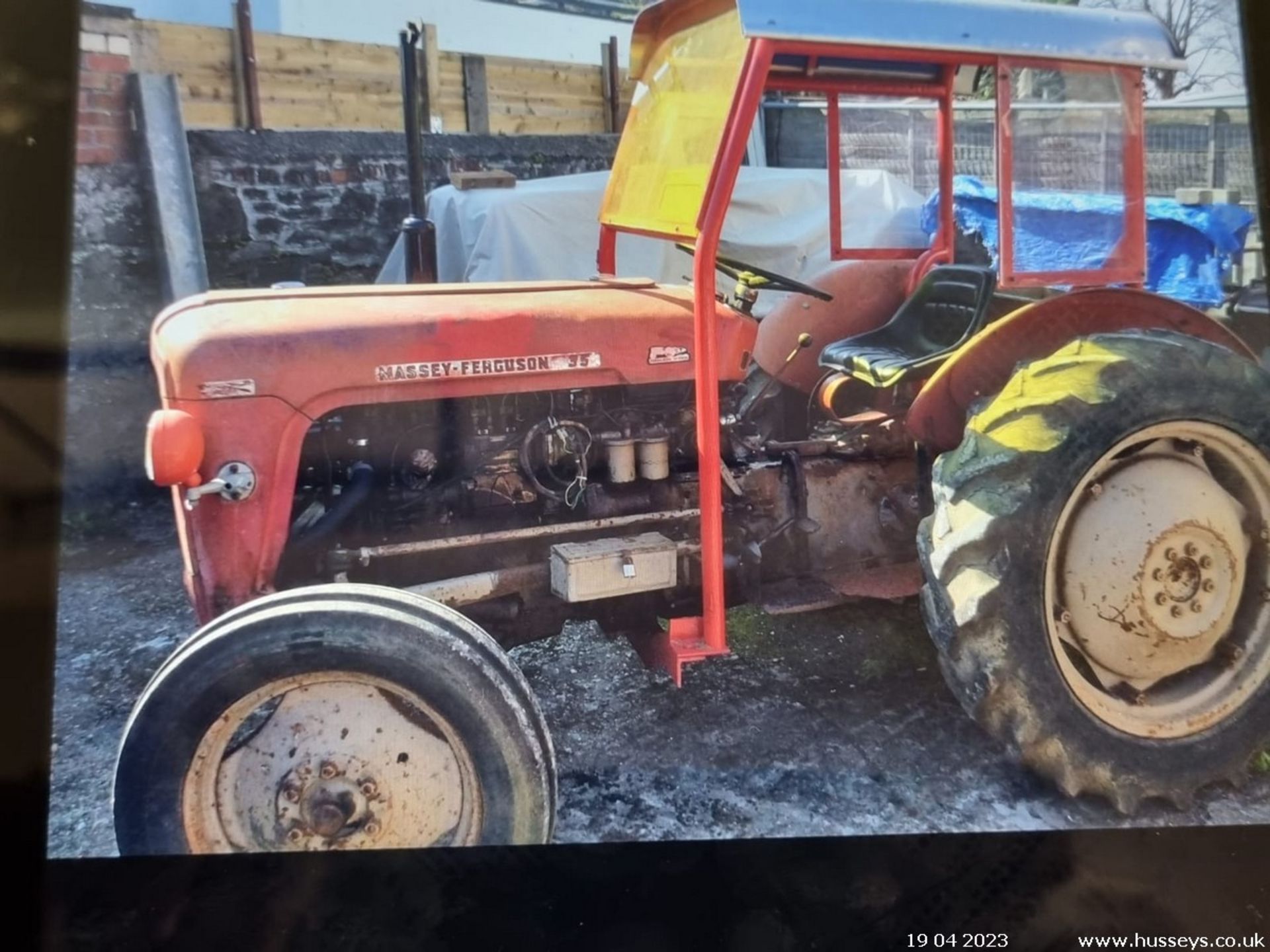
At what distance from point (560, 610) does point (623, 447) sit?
37 centimetres

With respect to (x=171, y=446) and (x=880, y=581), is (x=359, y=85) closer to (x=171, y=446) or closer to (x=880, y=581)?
(x=171, y=446)

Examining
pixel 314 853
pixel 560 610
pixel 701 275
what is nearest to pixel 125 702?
pixel 314 853

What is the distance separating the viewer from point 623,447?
2.13 meters

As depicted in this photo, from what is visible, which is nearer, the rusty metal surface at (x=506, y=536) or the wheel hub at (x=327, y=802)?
the wheel hub at (x=327, y=802)

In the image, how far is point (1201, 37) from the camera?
187 centimetres

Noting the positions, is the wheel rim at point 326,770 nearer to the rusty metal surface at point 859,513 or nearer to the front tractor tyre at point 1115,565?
the front tractor tyre at point 1115,565

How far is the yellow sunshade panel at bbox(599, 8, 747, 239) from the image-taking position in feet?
6.42

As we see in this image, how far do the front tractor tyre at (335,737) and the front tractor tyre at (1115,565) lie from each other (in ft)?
2.76

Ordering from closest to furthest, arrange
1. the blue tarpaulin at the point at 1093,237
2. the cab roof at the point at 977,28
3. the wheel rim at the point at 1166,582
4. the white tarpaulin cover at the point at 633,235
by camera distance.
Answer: the cab roof at the point at 977,28
the wheel rim at the point at 1166,582
the blue tarpaulin at the point at 1093,237
the white tarpaulin cover at the point at 633,235

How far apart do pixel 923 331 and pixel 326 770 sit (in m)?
1.81

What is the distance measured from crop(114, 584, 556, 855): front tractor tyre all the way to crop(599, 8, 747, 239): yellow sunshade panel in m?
0.93

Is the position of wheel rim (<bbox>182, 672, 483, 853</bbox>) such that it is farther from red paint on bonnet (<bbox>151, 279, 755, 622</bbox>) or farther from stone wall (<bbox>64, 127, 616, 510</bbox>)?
stone wall (<bbox>64, 127, 616, 510</bbox>)

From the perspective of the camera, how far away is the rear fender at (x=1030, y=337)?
2137 mm

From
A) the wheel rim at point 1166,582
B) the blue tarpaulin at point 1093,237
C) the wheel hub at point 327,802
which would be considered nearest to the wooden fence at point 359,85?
the blue tarpaulin at point 1093,237
